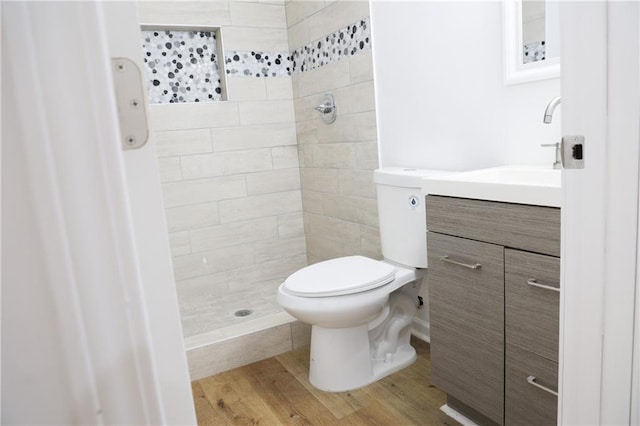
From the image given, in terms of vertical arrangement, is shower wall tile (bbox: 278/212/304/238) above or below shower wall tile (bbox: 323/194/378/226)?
below

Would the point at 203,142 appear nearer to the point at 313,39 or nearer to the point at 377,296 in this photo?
the point at 313,39

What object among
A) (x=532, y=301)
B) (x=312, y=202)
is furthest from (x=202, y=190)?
(x=532, y=301)

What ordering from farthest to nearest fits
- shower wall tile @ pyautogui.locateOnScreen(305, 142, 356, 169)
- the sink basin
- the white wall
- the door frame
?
shower wall tile @ pyautogui.locateOnScreen(305, 142, 356, 169)
the white wall
the sink basin
the door frame

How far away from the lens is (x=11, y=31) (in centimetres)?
41

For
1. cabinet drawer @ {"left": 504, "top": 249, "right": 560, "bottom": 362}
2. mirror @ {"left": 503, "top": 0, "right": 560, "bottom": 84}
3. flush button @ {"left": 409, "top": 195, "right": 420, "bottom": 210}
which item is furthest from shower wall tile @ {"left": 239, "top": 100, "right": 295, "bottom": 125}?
cabinet drawer @ {"left": 504, "top": 249, "right": 560, "bottom": 362}

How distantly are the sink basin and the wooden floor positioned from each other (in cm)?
85

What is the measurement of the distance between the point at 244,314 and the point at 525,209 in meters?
1.77

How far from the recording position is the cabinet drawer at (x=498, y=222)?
121 centimetres

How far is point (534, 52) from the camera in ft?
5.42

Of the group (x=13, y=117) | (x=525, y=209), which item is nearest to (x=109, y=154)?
(x=13, y=117)

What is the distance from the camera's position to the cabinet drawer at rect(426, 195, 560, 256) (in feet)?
3.97

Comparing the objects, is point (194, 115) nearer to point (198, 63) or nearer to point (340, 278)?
point (198, 63)

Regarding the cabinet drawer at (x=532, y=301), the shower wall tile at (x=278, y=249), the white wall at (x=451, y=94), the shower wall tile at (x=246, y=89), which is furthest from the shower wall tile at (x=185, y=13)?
the cabinet drawer at (x=532, y=301)

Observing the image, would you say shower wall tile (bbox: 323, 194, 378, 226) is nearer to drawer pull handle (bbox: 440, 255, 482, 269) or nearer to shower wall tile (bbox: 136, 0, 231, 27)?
drawer pull handle (bbox: 440, 255, 482, 269)
